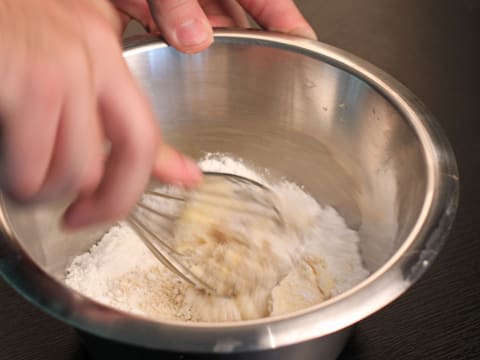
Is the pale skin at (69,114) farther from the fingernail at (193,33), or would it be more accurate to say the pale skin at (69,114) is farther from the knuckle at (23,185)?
the fingernail at (193,33)

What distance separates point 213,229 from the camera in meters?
0.70

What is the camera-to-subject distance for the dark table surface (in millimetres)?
618

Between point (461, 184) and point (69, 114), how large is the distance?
60 cm

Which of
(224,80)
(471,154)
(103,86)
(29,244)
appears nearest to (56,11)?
(103,86)

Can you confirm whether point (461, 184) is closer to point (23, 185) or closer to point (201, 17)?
point (201, 17)

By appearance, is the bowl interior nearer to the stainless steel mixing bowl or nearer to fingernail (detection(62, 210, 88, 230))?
the stainless steel mixing bowl

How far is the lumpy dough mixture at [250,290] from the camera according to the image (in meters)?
0.61

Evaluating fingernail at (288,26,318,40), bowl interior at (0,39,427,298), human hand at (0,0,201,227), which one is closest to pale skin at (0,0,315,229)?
human hand at (0,0,201,227)

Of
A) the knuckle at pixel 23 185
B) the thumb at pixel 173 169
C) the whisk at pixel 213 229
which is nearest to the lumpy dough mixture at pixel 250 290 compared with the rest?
the whisk at pixel 213 229

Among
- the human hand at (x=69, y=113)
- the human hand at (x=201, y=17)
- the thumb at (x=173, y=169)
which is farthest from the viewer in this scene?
the human hand at (x=201, y=17)

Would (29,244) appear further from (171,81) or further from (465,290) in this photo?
(465,290)

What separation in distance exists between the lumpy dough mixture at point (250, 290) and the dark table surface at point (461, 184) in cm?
6

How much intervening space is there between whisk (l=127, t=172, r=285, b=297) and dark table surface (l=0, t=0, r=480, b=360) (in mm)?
141

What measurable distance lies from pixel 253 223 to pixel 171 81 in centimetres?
22
